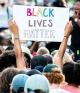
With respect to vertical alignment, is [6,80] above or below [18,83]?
below

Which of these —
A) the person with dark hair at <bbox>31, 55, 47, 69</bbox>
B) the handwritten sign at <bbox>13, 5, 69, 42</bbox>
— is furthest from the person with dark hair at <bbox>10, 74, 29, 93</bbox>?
the handwritten sign at <bbox>13, 5, 69, 42</bbox>

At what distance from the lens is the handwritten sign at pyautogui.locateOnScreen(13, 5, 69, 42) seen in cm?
820

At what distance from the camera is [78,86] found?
193 inches

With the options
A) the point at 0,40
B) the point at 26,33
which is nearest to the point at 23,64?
the point at 26,33

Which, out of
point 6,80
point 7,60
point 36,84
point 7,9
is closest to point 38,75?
point 36,84

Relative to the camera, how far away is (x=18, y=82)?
4.31 meters

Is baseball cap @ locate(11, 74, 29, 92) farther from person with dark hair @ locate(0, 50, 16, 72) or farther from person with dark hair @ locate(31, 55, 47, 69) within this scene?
person with dark hair @ locate(0, 50, 16, 72)

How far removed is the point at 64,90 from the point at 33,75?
0.43m

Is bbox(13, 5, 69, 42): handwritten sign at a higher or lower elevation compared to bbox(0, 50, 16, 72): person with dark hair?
lower

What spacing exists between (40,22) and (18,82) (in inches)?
163

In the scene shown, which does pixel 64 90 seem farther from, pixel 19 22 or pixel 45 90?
pixel 19 22

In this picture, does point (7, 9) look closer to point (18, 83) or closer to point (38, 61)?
point (38, 61)

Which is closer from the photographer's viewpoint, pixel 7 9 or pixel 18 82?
pixel 18 82

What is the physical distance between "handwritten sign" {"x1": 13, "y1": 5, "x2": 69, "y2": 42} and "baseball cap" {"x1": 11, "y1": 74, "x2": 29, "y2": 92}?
12.4ft
